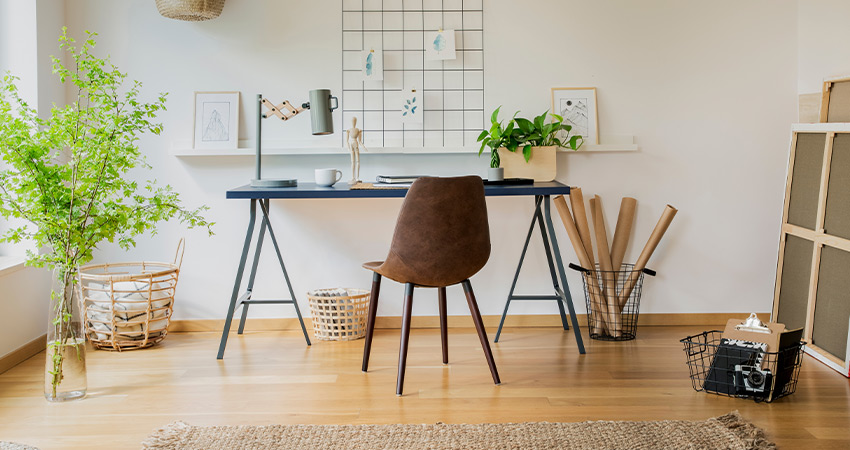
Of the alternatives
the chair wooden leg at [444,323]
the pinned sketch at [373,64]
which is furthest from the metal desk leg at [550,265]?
the pinned sketch at [373,64]

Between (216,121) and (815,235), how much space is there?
3.00 metres

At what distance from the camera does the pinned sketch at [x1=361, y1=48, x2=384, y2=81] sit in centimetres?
404

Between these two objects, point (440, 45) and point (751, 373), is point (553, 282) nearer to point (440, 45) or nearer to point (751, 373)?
point (751, 373)

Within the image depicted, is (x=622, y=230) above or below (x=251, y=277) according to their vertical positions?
above

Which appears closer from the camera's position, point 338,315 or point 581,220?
point 338,315

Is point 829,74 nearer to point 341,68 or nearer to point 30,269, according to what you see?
point 341,68

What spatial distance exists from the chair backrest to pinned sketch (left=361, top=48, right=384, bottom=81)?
1.24m

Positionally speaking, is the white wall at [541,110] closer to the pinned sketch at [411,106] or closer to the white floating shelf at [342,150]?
the white floating shelf at [342,150]

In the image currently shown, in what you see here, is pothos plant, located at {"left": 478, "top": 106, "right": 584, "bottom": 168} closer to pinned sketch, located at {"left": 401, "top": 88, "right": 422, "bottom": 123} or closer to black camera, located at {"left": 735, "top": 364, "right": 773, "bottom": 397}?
pinned sketch, located at {"left": 401, "top": 88, "right": 422, "bottom": 123}

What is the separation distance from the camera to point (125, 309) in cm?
370

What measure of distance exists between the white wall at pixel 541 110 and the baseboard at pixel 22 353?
0.58m

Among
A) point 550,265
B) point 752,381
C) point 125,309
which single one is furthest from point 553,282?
point 125,309

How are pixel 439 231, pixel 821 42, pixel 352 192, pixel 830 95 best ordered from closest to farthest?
pixel 439 231
pixel 352 192
pixel 830 95
pixel 821 42

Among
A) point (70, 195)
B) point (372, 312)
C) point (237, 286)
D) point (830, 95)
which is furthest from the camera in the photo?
point (830, 95)
